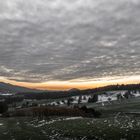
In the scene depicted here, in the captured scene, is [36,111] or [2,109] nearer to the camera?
[36,111]

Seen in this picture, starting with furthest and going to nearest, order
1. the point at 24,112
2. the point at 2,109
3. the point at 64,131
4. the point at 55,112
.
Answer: the point at 2,109 < the point at 24,112 < the point at 55,112 < the point at 64,131

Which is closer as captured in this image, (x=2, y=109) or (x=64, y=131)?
(x=64, y=131)

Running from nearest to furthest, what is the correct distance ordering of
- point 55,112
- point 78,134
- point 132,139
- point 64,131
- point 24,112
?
point 132,139 → point 78,134 → point 64,131 → point 55,112 → point 24,112

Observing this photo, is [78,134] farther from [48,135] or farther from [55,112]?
[55,112]

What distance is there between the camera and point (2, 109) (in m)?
110

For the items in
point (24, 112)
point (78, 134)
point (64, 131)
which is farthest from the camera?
point (24, 112)

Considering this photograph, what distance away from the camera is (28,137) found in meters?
37.4

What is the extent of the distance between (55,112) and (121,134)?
45475 millimetres

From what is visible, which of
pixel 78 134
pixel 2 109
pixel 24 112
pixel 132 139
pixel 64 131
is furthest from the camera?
pixel 2 109

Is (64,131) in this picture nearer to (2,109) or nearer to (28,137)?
(28,137)

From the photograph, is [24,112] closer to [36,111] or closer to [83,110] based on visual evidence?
[36,111]

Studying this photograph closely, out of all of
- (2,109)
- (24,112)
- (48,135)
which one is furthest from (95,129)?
(2,109)

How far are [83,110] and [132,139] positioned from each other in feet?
167

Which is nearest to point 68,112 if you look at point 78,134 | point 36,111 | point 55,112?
point 55,112
